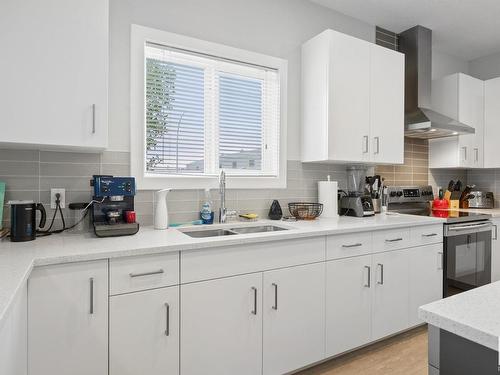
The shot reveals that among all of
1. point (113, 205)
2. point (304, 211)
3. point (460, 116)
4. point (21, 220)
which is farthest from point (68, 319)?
point (460, 116)

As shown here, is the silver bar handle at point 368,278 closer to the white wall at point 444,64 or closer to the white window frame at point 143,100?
the white window frame at point 143,100

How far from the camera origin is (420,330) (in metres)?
2.58

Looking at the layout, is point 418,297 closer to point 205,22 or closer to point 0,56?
point 205,22

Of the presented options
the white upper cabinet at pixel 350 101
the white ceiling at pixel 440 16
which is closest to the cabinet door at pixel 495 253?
the white upper cabinet at pixel 350 101

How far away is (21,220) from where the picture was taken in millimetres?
1504

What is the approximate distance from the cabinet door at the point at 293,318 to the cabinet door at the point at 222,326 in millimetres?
65

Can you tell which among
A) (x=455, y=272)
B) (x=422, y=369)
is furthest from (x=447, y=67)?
(x=422, y=369)

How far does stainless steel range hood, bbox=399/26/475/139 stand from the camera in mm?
3072

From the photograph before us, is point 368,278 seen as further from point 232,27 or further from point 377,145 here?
point 232,27

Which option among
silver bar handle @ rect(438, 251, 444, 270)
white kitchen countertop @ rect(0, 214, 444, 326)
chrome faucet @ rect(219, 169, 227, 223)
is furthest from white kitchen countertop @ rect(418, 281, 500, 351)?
silver bar handle @ rect(438, 251, 444, 270)

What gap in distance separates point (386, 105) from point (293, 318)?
6.27 ft

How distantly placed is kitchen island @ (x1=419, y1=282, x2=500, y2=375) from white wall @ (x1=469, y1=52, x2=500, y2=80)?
4193 mm

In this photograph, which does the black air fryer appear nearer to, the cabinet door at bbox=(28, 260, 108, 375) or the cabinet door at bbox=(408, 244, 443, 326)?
the cabinet door at bbox=(28, 260, 108, 375)

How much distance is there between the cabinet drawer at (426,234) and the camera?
2.41m
